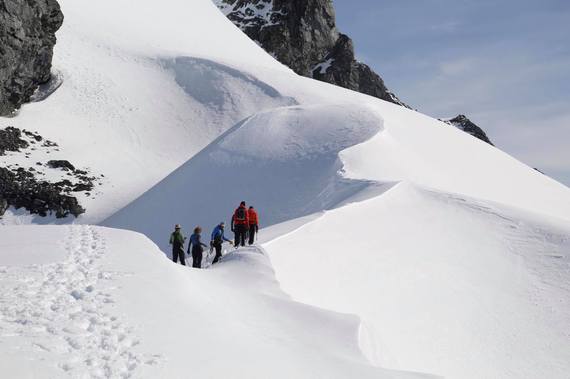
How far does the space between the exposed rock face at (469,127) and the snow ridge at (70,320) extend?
10944 cm

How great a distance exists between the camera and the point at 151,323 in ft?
25.3

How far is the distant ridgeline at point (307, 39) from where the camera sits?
87.1 metres

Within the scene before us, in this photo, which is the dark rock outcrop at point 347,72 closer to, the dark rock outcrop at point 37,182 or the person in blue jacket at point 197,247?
the dark rock outcrop at point 37,182

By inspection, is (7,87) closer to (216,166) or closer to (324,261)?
(216,166)

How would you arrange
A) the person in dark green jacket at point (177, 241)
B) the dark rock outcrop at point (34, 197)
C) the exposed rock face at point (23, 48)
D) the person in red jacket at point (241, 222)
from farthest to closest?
the exposed rock face at point (23, 48) < the dark rock outcrop at point (34, 197) < the person in red jacket at point (241, 222) < the person in dark green jacket at point (177, 241)

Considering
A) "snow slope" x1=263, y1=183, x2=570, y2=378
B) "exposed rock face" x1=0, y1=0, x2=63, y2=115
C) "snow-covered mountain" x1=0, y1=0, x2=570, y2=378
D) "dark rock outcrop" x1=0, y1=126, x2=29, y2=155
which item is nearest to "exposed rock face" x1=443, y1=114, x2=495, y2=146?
"snow-covered mountain" x1=0, y1=0, x2=570, y2=378

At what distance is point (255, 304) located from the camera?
9.89 meters

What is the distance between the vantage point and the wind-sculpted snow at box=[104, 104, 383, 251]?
24.3 m

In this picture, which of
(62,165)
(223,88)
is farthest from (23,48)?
(223,88)

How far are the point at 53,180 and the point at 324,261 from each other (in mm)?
20869

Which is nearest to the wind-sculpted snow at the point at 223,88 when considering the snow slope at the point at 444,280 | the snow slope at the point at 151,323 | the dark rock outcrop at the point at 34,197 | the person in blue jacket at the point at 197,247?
the dark rock outcrop at the point at 34,197

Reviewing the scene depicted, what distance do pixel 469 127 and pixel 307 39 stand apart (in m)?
44.8

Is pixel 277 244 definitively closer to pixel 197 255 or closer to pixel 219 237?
pixel 219 237

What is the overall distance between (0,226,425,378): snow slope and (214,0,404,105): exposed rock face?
78.1m
